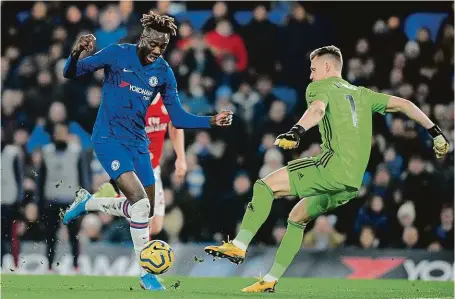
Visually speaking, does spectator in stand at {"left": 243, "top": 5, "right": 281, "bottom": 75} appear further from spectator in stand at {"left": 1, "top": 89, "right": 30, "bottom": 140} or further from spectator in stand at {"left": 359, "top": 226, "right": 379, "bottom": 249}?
spectator in stand at {"left": 1, "top": 89, "right": 30, "bottom": 140}

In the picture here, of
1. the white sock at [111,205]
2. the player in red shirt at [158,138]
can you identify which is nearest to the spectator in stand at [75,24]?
the player in red shirt at [158,138]

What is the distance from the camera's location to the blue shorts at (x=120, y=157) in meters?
9.59

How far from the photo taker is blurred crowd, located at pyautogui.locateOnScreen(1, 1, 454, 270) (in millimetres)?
14023

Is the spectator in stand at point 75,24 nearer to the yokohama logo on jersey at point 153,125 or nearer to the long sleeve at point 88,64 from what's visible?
the yokohama logo on jersey at point 153,125

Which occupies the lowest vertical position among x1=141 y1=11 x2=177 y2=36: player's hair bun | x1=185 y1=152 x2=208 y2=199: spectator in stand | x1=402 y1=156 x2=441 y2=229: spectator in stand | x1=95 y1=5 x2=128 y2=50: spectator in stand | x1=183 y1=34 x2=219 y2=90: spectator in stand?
x1=402 y1=156 x2=441 y2=229: spectator in stand

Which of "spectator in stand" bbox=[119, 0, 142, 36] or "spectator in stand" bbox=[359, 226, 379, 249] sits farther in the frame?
"spectator in stand" bbox=[119, 0, 142, 36]

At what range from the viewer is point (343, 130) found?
9375mm

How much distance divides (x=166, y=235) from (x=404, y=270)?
10.4 ft

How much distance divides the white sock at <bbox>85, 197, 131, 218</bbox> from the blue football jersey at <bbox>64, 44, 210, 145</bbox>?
38.1 inches

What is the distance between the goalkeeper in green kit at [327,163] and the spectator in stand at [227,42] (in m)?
6.19

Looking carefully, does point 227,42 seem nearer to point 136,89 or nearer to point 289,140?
point 136,89

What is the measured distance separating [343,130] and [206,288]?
2294 mm

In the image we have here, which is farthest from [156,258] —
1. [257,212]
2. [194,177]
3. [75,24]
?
[75,24]

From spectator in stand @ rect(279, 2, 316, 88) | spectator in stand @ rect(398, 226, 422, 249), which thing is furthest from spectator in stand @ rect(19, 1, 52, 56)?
spectator in stand @ rect(398, 226, 422, 249)
